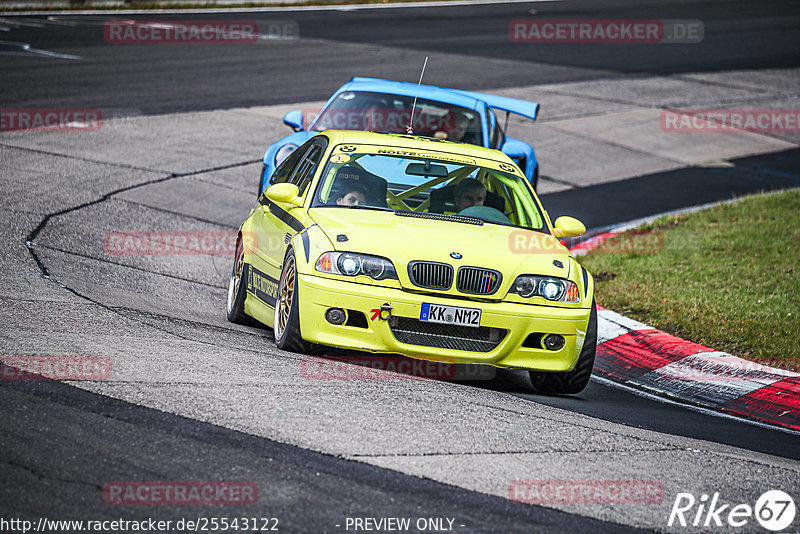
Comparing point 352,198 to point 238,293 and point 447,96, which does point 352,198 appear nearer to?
point 238,293

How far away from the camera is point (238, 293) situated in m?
8.63

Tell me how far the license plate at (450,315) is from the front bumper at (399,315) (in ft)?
0.10

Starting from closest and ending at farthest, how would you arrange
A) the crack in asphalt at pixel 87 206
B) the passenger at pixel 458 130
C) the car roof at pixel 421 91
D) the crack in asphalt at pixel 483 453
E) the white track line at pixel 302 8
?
1. the crack in asphalt at pixel 483 453
2. the crack in asphalt at pixel 87 206
3. the passenger at pixel 458 130
4. the car roof at pixel 421 91
5. the white track line at pixel 302 8

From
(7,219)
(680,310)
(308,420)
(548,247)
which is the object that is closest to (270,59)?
(7,219)

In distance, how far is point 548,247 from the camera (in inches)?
302

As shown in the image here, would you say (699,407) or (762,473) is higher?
(762,473)

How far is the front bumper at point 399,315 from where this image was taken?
6.91 metres

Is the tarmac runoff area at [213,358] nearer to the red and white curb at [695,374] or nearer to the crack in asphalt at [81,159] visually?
the crack in asphalt at [81,159]

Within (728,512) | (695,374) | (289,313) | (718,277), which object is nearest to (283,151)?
(718,277)

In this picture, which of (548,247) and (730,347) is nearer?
(548,247)

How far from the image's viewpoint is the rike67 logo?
16.2 feet

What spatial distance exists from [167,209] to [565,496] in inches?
330

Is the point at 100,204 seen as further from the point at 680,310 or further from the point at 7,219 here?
the point at 680,310

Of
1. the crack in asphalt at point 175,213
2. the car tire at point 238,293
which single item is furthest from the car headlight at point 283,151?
the car tire at point 238,293
